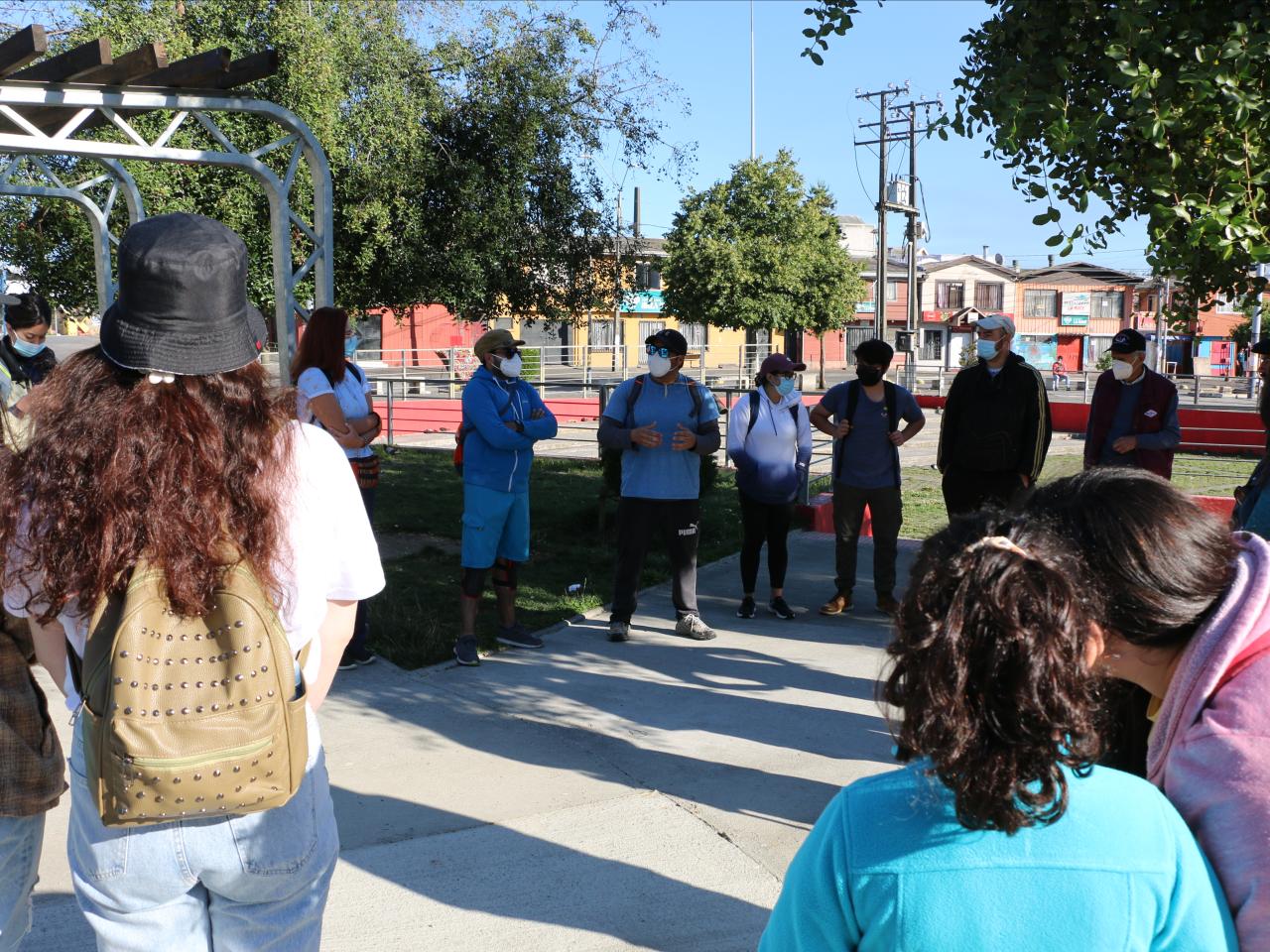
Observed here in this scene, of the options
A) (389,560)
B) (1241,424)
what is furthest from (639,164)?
(1241,424)

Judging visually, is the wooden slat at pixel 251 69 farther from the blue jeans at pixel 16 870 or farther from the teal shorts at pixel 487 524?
the blue jeans at pixel 16 870

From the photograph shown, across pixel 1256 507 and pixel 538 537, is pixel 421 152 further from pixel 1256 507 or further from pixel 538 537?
pixel 1256 507

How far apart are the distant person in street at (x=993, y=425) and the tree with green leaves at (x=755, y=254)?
3530 cm

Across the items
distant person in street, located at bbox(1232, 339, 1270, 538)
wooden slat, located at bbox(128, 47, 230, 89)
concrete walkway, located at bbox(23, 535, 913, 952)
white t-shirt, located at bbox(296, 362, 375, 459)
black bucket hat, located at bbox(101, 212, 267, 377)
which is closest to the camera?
black bucket hat, located at bbox(101, 212, 267, 377)

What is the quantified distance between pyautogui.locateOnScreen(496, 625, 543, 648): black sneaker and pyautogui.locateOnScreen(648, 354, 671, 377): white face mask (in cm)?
166

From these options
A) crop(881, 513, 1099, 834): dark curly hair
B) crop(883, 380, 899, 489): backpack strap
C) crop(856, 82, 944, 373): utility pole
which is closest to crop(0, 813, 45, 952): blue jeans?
crop(881, 513, 1099, 834): dark curly hair

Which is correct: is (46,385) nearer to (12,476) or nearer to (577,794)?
(12,476)

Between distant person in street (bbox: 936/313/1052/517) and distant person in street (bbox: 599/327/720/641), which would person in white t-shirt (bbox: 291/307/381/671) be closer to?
distant person in street (bbox: 599/327/720/641)

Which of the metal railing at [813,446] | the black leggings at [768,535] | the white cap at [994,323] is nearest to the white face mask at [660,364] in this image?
the black leggings at [768,535]

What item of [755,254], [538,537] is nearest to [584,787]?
[538,537]

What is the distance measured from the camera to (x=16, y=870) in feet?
6.76

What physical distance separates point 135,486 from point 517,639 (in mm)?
4704

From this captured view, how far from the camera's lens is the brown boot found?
7.22m

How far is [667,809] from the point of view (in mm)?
4172
